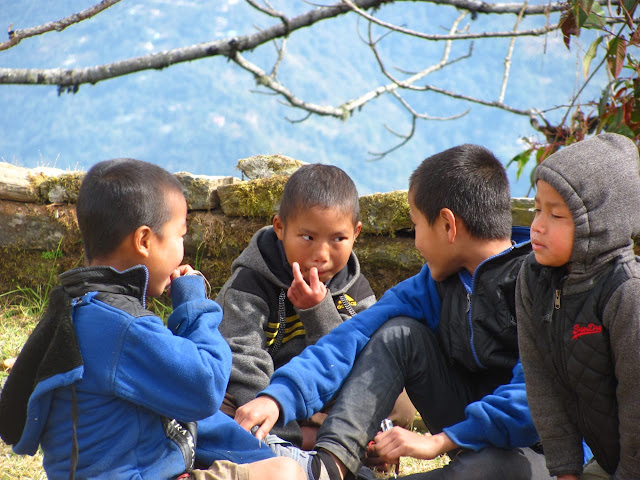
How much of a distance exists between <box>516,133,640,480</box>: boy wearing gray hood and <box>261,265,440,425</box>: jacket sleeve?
0.62 metres

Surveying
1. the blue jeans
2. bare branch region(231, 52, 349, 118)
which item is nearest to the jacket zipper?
the blue jeans

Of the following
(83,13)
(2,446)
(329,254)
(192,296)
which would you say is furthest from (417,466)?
(83,13)

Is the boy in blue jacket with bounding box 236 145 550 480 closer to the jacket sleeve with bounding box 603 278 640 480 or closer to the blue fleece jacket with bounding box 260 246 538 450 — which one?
the blue fleece jacket with bounding box 260 246 538 450

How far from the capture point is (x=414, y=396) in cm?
222

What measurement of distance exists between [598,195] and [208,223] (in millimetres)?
2565

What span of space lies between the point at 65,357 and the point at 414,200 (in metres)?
1.32

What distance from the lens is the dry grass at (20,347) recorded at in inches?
89.0

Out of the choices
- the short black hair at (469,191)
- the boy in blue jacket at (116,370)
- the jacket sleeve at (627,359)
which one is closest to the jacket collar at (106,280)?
the boy in blue jacket at (116,370)

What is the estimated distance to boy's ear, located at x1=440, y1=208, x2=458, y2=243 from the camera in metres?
2.21

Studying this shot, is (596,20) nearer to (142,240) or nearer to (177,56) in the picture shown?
(142,240)

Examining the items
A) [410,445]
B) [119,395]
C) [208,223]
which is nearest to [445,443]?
[410,445]

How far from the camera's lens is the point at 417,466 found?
2.49m

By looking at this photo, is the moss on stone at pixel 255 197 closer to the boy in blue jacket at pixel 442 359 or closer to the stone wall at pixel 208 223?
the stone wall at pixel 208 223

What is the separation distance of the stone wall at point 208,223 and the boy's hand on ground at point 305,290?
105 cm
